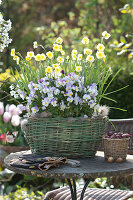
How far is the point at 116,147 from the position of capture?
193 centimetres

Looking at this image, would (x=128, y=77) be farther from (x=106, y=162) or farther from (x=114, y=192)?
(x=106, y=162)

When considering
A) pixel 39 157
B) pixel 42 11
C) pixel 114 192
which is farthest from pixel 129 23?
pixel 42 11

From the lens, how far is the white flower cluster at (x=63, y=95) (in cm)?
194

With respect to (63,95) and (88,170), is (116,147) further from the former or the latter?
(63,95)

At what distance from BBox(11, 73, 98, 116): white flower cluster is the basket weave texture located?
0.21 m

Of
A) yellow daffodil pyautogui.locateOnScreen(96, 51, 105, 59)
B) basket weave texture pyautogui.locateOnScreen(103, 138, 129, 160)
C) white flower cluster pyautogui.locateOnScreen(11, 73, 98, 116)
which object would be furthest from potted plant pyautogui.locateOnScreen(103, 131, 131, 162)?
yellow daffodil pyautogui.locateOnScreen(96, 51, 105, 59)

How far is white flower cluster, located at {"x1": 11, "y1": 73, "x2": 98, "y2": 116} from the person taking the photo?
1.94 m

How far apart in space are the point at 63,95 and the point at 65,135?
0.22 metres

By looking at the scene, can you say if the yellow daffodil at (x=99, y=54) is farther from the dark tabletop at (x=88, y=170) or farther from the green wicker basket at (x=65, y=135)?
the dark tabletop at (x=88, y=170)

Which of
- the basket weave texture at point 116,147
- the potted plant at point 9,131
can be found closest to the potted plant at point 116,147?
the basket weave texture at point 116,147

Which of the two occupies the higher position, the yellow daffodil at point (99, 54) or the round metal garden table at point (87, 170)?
the yellow daffodil at point (99, 54)

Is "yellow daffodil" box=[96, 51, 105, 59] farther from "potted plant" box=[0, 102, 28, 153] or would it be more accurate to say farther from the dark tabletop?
"potted plant" box=[0, 102, 28, 153]

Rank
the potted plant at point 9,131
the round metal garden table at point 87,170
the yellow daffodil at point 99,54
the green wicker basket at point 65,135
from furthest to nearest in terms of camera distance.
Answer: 1. the potted plant at point 9,131
2. the yellow daffodil at point 99,54
3. the green wicker basket at point 65,135
4. the round metal garden table at point 87,170

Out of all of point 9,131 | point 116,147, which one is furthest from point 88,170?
point 9,131
